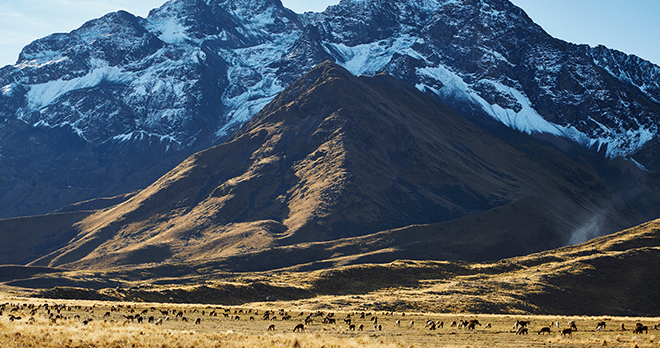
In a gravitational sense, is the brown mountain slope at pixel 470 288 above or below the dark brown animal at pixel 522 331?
below

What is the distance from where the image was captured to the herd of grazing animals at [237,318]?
5362 centimetres

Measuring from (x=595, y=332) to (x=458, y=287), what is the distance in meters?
67.3

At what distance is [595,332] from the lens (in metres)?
53.7

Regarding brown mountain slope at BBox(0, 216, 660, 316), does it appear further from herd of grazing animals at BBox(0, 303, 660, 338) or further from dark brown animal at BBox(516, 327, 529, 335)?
dark brown animal at BBox(516, 327, 529, 335)

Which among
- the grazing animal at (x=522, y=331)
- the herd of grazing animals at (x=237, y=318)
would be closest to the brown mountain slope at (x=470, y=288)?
the herd of grazing animals at (x=237, y=318)

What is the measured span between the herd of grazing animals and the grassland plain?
0.35 ft

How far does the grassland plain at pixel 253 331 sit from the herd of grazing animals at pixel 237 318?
0.11 meters

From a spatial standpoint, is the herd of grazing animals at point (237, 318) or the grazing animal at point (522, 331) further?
the herd of grazing animals at point (237, 318)

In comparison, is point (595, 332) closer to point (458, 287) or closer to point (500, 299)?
point (500, 299)

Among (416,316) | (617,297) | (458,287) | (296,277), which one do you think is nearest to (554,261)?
(617,297)

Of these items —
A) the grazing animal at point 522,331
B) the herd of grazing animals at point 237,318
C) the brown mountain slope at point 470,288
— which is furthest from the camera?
the brown mountain slope at point 470,288

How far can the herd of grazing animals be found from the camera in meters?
53.6

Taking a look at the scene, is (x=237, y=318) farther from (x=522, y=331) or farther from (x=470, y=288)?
(x=470, y=288)

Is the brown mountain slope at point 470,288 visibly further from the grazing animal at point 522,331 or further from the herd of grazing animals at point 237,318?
the grazing animal at point 522,331
